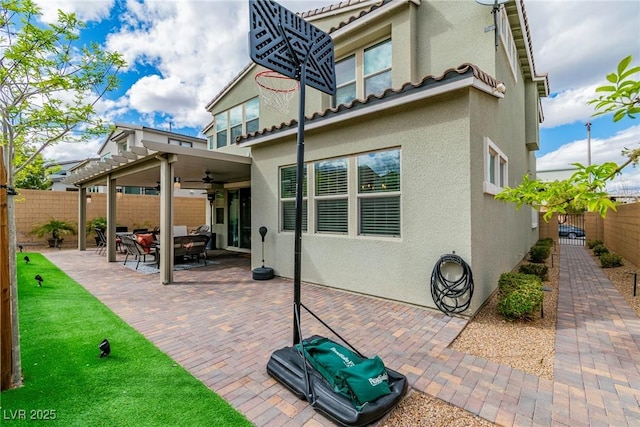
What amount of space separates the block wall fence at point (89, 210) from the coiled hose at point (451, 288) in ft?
53.9

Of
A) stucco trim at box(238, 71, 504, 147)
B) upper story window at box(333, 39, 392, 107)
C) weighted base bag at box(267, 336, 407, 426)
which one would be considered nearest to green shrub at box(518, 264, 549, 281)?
stucco trim at box(238, 71, 504, 147)

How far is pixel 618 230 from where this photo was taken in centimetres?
1138

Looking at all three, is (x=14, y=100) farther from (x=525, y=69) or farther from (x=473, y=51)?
(x=525, y=69)

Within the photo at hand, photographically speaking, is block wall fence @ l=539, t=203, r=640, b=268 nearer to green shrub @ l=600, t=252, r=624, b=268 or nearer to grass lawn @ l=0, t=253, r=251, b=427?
green shrub @ l=600, t=252, r=624, b=268

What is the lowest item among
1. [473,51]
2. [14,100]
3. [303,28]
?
[14,100]

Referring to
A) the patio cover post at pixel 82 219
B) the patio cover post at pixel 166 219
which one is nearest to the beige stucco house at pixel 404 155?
the patio cover post at pixel 166 219

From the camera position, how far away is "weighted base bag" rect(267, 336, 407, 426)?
240cm

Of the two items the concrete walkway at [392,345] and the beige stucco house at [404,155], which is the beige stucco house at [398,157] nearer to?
the beige stucco house at [404,155]

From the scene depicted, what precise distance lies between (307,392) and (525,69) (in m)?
11.6

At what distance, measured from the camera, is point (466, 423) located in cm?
247

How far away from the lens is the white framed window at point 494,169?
548 cm

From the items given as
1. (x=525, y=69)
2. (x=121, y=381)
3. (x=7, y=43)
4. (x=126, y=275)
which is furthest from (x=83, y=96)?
(x=525, y=69)

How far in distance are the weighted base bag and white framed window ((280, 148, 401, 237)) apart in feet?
10.8

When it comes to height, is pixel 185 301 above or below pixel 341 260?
below
